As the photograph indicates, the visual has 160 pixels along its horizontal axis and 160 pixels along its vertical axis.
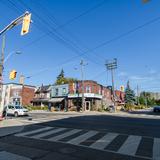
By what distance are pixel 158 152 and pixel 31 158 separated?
4.85 meters

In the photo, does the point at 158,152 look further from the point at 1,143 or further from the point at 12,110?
the point at 12,110

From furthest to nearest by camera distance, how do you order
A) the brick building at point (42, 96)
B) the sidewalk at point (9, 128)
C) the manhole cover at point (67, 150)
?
1. the brick building at point (42, 96)
2. the sidewalk at point (9, 128)
3. the manhole cover at point (67, 150)

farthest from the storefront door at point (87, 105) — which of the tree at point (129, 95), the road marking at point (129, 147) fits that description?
the road marking at point (129, 147)

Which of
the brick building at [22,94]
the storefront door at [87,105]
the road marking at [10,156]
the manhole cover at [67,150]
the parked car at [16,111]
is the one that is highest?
the brick building at [22,94]

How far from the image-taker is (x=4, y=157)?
7.84 m

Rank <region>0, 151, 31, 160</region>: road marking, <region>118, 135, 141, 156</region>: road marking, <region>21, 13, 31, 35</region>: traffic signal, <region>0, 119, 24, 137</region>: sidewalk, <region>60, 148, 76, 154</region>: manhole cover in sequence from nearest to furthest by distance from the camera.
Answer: <region>0, 151, 31, 160</region>: road marking
<region>118, 135, 141, 156</region>: road marking
<region>60, 148, 76, 154</region>: manhole cover
<region>21, 13, 31, 35</region>: traffic signal
<region>0, 119, 24, 137</region>: sidewalk

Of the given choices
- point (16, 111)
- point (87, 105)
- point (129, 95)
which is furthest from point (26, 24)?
point (129, 95)

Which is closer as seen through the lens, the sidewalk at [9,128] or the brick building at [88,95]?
the sidewalk at [9,128]

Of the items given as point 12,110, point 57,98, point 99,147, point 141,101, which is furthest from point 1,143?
point 141,101

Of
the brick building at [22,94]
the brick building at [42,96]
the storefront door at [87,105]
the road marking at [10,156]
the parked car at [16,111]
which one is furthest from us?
the brick building at [22,94]

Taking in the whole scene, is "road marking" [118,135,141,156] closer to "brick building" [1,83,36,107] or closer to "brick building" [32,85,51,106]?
"brick building" [32,85,51,106]

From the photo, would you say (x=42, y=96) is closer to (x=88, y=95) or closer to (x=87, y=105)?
(x=87, y=105)

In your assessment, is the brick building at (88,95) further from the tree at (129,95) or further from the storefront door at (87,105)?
the tree at (129,95)

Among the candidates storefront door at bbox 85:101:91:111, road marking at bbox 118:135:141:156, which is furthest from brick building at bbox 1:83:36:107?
road marking at bbox 118:135:141:156
